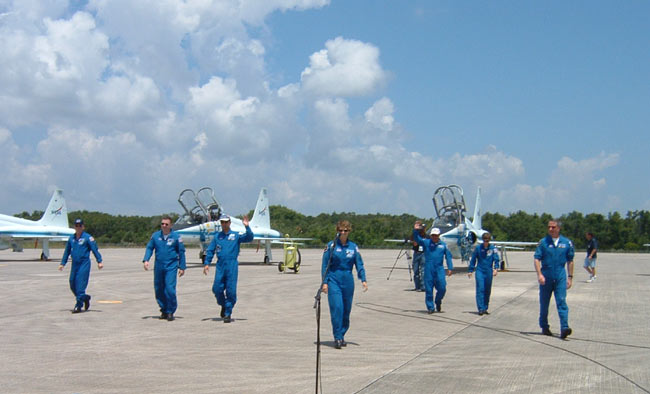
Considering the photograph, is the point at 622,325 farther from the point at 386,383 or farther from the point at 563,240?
the point at 386,383

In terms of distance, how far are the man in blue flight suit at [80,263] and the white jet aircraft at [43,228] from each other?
25.6 m

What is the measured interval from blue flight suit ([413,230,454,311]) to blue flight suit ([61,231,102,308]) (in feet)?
22.4

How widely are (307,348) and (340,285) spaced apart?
1.00 meters

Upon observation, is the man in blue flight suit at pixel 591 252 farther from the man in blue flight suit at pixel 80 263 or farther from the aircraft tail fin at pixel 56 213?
the aircraft tail fin at pixel 56 213

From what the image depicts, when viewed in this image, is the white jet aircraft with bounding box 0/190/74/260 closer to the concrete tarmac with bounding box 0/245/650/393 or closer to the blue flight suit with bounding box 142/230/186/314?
the concrete tarmac with bounding box 0/245/650/393

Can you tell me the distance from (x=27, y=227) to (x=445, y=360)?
34371 mm

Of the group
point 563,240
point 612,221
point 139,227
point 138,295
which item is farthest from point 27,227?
point 612,221

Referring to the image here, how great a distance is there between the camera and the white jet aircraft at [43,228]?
34969 millimetres

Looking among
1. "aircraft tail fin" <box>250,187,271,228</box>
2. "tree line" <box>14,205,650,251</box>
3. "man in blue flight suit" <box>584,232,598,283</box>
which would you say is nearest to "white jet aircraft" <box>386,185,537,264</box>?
"man in blue flight suit" <box>584,232,598,283</box>

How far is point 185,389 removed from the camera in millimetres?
5898

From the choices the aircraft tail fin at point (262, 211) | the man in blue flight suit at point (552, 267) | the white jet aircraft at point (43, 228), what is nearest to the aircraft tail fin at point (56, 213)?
the white jet aircraft at point (43, 228)

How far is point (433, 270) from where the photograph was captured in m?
12.5

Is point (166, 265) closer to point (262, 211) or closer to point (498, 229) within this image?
point (262, 211)

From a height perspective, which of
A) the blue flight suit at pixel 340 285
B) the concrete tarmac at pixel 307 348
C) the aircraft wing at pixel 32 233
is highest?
the aircraft wing at pixel 32 233
